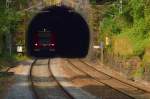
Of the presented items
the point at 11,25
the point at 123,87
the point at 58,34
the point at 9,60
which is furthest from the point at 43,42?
the point at 123,87

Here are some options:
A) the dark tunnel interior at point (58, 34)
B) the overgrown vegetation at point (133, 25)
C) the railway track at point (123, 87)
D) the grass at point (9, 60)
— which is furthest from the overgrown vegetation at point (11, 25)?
the railway track at point (123, 87)

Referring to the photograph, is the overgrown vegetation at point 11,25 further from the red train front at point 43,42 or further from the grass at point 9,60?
the red train front at point 43,42

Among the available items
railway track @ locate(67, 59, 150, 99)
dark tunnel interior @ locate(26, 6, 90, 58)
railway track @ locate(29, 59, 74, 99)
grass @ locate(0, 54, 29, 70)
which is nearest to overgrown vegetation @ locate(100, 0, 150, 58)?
railway track @ locate(67, 59, 150, 99)

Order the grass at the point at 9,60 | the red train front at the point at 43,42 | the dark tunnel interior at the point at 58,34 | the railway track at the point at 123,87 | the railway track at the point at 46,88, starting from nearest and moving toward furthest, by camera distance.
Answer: the railway track at the point at 123,87 < the railway track at the point at 46,88 < the grass at the point at 9,60 < the red train front at the point at 43,42 < the dark tunnel interior at the point at 58,34

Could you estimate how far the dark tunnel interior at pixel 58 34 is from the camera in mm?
61094

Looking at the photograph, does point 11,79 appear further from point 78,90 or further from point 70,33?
point 70,33

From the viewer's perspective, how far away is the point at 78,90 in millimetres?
24953

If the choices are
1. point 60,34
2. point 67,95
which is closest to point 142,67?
point 67,95

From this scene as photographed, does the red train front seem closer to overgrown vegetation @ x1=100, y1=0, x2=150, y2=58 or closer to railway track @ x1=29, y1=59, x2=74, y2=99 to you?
overgrown vegetation @ x1=100, y1=0, x2=150, y2=58

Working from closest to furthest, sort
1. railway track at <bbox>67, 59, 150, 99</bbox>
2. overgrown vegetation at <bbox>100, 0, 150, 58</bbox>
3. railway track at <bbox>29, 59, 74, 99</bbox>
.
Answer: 1. railway track at <bbox>67, 59, 150, 99</bbox>
2. railway track at <bbox>29, 59, 74, 99</bbox>
3. overgrown vegetation at <bbox>100, 0, 150, 58</bbox>

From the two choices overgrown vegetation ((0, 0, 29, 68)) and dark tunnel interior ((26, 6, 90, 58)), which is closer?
overgrown vegetation ((0, 0, 29, 68))

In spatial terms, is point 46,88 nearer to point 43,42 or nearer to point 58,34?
point 43,42

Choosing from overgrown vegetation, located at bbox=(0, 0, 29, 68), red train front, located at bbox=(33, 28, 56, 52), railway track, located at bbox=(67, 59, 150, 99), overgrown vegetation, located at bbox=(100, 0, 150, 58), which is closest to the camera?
railway track, located at bbox=(67, 59, 150, 99)

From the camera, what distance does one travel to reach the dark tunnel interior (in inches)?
2405
